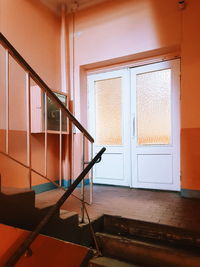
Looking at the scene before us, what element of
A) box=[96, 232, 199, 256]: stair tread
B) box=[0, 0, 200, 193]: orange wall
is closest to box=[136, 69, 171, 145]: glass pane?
box=[0, 0, 200, 193]: orange wall

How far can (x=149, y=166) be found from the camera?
11.5ft

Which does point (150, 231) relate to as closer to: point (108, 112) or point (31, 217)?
point (31, 217)

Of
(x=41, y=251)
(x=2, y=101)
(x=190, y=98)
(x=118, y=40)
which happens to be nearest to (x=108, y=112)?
(x=118, y=40)

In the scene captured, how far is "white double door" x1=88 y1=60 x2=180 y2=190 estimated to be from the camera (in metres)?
3.35

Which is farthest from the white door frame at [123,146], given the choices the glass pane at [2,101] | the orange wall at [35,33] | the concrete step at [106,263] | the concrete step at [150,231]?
the concrete step at [106,263]

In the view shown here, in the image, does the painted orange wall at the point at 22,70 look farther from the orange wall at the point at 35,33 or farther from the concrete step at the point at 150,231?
the concrete step at the point at 150,231

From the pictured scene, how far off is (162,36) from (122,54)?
2.20 feet

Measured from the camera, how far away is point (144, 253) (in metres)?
1.81

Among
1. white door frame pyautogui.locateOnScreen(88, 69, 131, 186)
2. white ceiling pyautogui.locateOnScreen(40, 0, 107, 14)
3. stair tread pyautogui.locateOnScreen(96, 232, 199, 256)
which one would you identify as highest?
white ceiling pyautogui.locateOnScreen(40, 0, 107, 14)

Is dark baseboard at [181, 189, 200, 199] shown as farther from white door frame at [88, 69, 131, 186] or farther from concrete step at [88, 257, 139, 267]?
concrete step at [88, 257, 139, 267]

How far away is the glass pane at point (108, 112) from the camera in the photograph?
12.5 feet

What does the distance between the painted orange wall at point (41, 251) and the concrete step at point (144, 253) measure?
54 cm

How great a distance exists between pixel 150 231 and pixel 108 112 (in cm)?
234

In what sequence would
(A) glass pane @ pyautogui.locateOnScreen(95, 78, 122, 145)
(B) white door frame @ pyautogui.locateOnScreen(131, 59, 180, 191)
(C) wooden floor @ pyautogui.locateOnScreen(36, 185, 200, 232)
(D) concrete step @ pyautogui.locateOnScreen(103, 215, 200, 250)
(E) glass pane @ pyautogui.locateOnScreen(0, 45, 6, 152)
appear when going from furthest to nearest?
(A) glass pane @ pyautogui.locateOnScreen(95, 78, 122, 145)
(B) white door frame @ pyautogui.locateOnScreen(131, 59, 180, 191)
(E) glass pane @ pyautogui.locateOnScreen(0, 45, 6, 152)
(C) wooden floor @ pyautogui.locateOnScreen(36, 185, 200, 232)
(D) concrete step @ pyautogui.locateOnScreen(103, 215, 200, 250)
